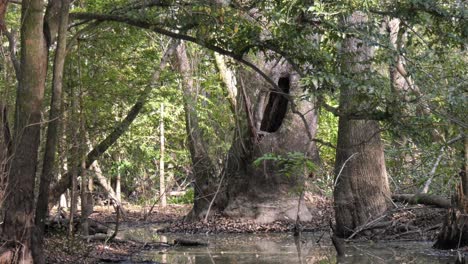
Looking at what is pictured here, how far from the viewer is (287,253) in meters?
13.3

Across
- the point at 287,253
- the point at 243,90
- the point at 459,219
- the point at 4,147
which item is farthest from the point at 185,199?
the point at 4,147

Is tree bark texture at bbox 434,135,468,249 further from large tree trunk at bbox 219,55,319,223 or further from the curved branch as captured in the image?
large tree trunk at bbox 219,55,319,223

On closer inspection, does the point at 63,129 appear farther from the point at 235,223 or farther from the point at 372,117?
the point at 235,223

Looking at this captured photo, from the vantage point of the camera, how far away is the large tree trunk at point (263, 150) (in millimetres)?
19469

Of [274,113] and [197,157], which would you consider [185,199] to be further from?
[274,113]

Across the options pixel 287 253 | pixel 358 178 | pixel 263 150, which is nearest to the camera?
pixel 287 253

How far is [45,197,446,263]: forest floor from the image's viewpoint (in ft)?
39.6

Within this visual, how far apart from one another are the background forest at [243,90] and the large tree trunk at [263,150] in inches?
1.6

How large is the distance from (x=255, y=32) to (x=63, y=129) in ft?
14.3

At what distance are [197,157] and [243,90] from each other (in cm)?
251

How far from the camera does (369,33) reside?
10.5m

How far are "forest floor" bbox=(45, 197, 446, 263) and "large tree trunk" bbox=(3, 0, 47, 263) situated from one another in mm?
1468

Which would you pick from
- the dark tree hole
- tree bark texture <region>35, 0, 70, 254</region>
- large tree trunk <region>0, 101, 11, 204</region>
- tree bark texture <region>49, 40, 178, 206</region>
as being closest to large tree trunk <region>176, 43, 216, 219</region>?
the dark tree hole

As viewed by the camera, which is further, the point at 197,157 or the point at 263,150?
the point at 197,157
